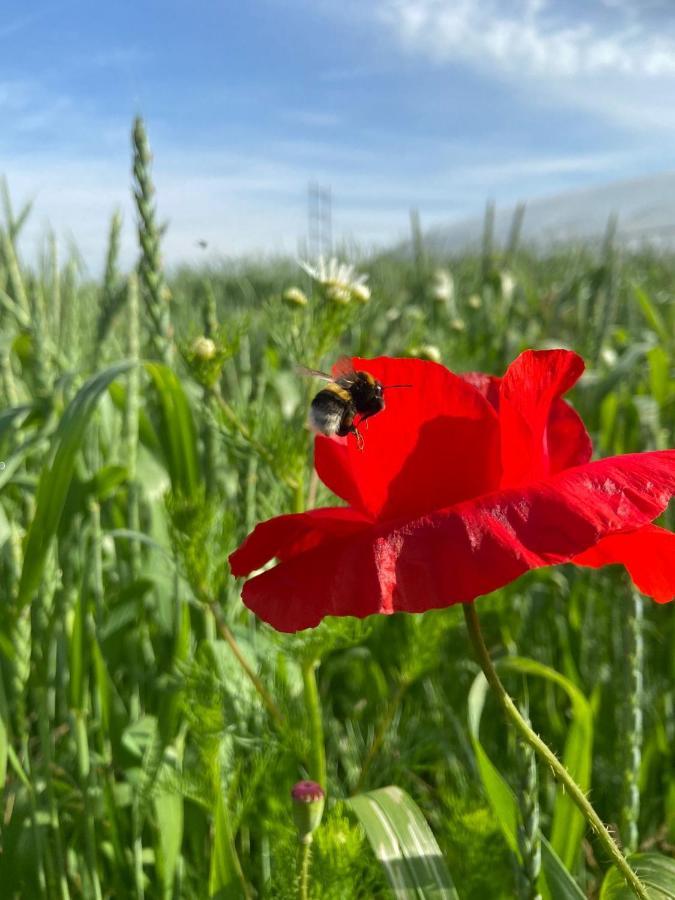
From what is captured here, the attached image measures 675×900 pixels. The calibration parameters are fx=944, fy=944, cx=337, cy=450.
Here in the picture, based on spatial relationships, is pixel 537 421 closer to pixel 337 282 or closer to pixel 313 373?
pixel 313 373

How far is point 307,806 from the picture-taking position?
Answer: 22.6 inches

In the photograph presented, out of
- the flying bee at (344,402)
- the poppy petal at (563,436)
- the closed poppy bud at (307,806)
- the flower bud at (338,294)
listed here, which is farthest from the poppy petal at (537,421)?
the flower bud at (338,294)

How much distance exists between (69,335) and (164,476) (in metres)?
0.41

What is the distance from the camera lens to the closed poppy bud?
57 centimetres

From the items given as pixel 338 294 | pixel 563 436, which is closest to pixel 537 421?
pixel 563 436

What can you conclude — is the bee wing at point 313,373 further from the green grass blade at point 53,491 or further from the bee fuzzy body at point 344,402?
the green grass blade at point 53,491

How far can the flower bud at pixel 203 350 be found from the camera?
78cm

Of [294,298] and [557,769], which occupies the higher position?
[294,298]

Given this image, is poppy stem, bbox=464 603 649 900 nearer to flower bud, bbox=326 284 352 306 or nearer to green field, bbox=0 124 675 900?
green field, bbox=0 124 675 900

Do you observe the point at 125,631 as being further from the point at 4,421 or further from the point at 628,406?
the point at 628,406

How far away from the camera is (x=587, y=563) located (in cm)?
51

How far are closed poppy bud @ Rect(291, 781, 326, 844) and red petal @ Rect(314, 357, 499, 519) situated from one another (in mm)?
196

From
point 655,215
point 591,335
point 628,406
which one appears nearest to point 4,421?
point 628,406

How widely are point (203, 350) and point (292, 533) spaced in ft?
1.07
